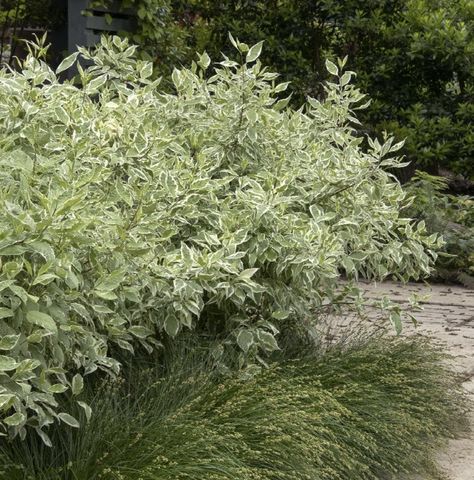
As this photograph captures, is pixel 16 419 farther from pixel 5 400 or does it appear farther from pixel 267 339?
pixel 267 339

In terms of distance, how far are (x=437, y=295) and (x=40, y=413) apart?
5967mm

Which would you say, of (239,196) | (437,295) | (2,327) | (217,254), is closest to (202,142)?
(239,196)

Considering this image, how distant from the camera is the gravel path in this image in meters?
4.34

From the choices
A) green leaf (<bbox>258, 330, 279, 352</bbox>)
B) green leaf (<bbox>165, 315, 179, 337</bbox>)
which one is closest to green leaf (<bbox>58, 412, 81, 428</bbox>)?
green leaf (<bbox>165, 315, 179, 337</bbox>)

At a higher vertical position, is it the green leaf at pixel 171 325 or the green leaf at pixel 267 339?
the green leaf at pixel 171 325

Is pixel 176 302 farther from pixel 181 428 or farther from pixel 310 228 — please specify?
pixel 310 228

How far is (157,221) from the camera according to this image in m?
3.90

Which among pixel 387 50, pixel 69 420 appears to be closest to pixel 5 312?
pixel 69 420

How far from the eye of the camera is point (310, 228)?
4.32 meters

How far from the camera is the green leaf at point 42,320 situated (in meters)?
3.00

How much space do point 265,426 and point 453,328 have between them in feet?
12.3

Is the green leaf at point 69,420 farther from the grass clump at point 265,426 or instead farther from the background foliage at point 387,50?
the background foliage at point 387,50

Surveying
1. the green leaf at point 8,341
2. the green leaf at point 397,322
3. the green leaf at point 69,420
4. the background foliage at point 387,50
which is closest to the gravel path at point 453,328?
the green leaf at point 397,322

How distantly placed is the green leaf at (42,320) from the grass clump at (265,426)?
1.56 ft
